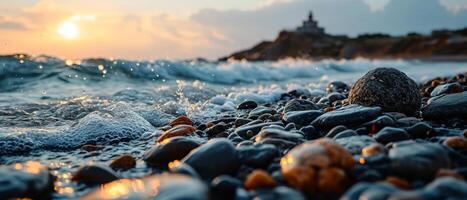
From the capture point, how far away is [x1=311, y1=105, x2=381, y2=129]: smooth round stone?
3383mm

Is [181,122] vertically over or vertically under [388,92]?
under

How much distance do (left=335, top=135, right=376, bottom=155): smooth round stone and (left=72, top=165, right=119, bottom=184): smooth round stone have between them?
4.60 ft

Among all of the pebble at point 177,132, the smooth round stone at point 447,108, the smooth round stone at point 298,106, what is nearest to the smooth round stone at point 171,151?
the pebble at point 177,132

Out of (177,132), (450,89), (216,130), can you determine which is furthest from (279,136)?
(450,89)

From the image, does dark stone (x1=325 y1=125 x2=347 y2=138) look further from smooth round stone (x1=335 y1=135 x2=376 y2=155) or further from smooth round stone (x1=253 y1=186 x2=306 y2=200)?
smooth round stone (x1=253 y1=186 x2=306 y2=200)

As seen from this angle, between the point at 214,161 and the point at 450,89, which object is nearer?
the point at 214,161

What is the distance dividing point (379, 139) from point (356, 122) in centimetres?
58

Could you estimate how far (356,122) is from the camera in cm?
338

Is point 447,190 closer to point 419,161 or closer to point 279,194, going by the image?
point 419,161

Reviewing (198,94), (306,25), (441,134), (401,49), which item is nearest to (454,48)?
(401,49)

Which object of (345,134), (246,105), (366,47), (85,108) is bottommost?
(246,105)

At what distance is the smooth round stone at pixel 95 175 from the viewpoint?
2.50 metres

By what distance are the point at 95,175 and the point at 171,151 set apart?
546mm

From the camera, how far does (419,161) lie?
2.08 m
